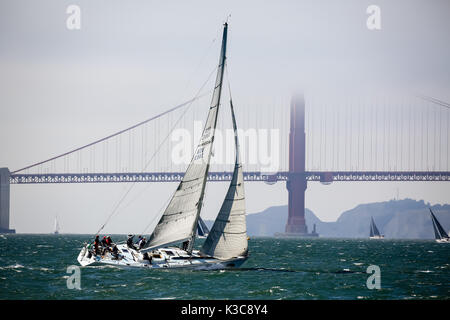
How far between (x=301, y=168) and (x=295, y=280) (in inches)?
4370

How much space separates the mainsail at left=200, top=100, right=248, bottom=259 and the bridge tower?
104219 mm

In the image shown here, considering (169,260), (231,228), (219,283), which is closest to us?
(219,283)

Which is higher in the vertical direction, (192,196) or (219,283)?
(192,196)

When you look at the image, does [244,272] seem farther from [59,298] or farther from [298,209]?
[298,209]

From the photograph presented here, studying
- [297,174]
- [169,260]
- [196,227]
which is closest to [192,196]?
[196,227]

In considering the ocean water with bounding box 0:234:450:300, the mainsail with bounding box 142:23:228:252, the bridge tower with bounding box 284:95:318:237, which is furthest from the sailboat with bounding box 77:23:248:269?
the bridge tower with bounding box 284:95:318:237

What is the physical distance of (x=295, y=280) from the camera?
30.4m

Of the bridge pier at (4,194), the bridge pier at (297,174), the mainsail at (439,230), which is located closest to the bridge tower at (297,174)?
the bridge pier at (297,174)

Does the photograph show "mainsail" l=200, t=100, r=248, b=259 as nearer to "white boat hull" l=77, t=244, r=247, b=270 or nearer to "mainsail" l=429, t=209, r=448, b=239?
"white boat hull" l=77, t=244, r=247, b=270

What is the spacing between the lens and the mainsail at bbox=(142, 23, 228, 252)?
30781 mm

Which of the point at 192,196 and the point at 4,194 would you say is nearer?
the point at 192,196

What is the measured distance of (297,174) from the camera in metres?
135

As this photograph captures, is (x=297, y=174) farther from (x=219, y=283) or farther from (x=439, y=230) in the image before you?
(x=219, y=283)

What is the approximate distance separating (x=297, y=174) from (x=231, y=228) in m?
105
